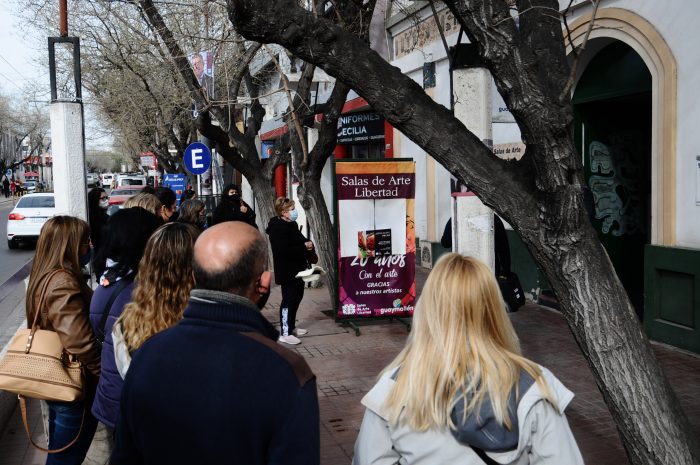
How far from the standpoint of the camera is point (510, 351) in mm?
2318

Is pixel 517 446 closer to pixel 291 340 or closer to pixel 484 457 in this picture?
pixel 484 457

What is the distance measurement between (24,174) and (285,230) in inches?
4469

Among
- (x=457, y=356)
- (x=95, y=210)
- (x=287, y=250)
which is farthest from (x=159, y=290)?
(x=95, y=210)

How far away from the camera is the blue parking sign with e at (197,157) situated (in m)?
18.4

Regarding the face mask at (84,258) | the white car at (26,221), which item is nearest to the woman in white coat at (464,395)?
the face mask at (84,258)

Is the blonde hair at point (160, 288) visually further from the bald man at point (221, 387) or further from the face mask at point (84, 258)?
the face mask at point (84, 258)

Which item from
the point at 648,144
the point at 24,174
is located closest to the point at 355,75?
the point at 648,144

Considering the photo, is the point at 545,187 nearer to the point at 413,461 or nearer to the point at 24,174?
the point at 413,461

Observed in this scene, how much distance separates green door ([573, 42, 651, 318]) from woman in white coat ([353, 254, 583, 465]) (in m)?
8.24

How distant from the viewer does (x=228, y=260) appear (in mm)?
2182

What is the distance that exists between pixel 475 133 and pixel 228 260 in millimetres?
4102

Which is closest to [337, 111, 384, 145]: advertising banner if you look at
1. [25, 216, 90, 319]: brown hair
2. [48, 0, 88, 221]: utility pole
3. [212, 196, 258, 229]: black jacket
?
[212, 196, 258, 229]: black jacket

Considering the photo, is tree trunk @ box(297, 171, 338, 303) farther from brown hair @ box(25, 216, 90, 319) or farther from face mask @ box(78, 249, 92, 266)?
brown hair @ box(25, 216, 90, 319)

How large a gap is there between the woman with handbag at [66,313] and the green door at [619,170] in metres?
7.70
